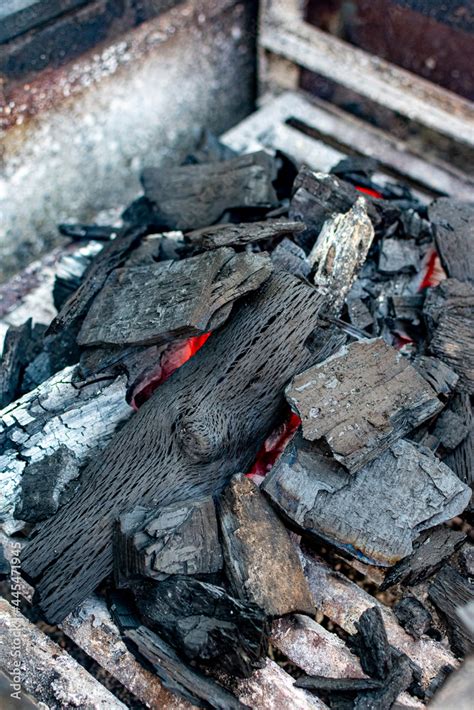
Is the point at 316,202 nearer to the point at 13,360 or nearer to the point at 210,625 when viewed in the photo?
the point at 13,360

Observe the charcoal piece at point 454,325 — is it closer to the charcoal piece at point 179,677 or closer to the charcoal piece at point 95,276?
the charcoal piece at point 95,276

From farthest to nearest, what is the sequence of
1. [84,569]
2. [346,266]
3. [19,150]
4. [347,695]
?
[19,150]
[346,266]
[84,569]
[347,695]

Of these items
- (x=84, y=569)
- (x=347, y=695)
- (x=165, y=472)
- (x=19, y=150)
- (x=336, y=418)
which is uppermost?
(x=19, y=150)

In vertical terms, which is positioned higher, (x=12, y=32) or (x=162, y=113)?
(x=12, y=32)

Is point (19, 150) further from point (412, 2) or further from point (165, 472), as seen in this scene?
point (412, 2)

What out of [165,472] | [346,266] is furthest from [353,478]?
[346,266]

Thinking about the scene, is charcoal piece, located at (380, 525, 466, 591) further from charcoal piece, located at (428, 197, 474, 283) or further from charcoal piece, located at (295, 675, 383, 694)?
charcoal piece, located at (428, 197, 474, 283)

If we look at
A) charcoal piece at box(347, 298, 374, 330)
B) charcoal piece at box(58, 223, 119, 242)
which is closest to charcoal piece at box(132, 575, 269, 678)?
charcoal piece at box(347, 298, 374, 330)
